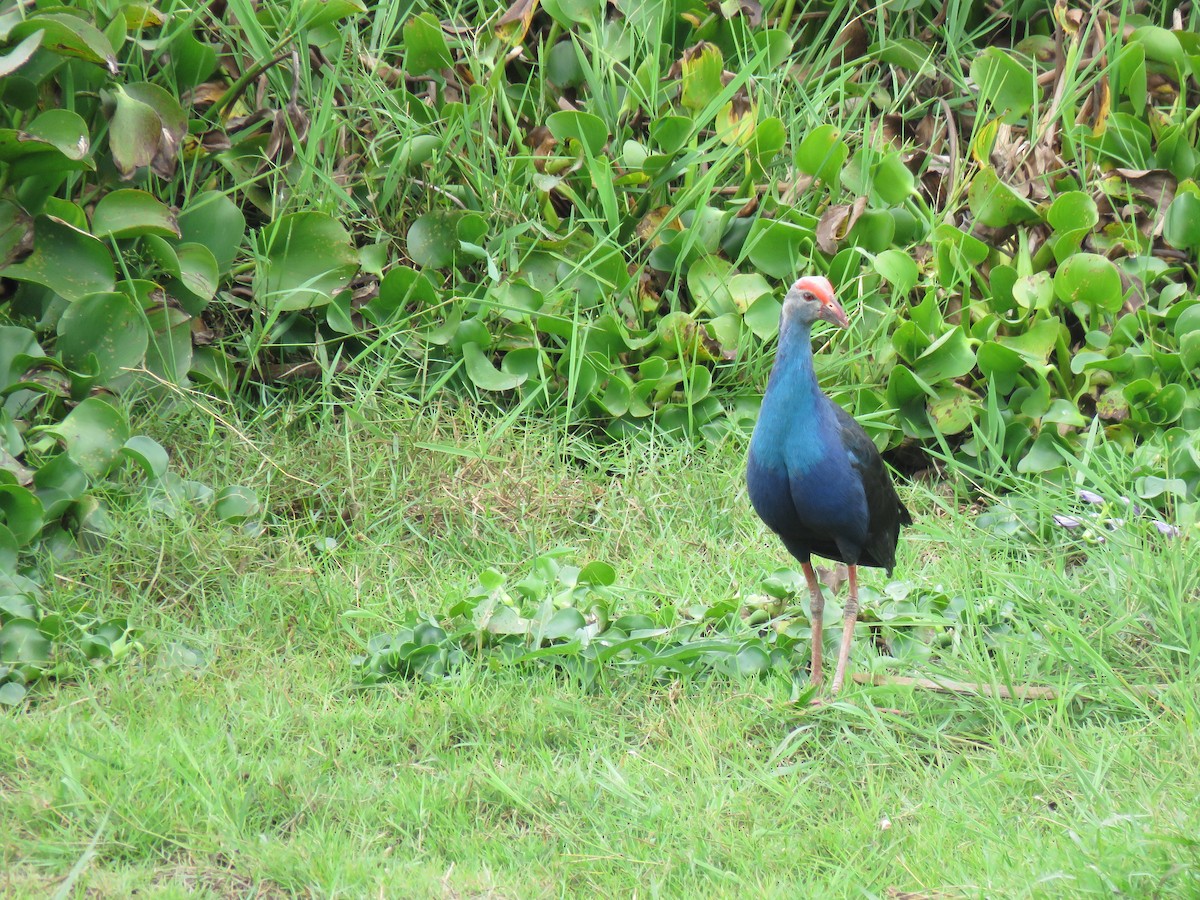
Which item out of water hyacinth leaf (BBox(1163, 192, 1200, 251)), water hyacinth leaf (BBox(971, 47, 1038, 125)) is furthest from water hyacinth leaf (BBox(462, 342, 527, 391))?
water hyacinth leaf (BBox(1163, 192, 1200, 251))

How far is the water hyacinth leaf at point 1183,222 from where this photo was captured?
169 inches

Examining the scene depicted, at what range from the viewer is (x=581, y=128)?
433cm

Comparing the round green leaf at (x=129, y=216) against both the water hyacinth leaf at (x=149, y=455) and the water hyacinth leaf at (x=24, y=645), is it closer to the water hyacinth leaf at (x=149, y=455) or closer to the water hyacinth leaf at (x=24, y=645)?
the water hyacinth leaf at (x=149, y=455)

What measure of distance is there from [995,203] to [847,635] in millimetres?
2013

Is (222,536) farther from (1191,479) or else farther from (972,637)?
(1191,479)

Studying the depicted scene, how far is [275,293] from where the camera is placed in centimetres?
402

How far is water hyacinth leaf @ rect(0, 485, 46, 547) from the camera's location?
3.25 metres

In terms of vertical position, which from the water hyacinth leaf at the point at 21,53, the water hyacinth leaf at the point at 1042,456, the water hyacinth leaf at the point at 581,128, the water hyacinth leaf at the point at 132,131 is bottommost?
the water hyacinth leaf at the point at 1042,456

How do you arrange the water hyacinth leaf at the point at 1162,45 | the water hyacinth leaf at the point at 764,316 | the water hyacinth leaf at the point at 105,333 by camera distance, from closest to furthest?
the water hyacinth leaf at the point at 105,333 < the water hyacinth leaf at the point at 764,316 < the water hyacinth leaf at the point at 1162,45

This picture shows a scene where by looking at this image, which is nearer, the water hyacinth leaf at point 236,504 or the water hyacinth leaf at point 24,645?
the water hyacinth leaf at point 24,645

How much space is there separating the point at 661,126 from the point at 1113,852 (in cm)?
290

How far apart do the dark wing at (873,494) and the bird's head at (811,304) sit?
212 mm

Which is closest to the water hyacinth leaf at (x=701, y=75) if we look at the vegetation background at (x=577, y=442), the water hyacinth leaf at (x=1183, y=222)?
the vegetation background at (x=577, y=442)

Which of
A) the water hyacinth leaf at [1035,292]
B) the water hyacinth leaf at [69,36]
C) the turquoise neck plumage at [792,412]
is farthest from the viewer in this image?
the water hyacinth leaf at [1035,292]
